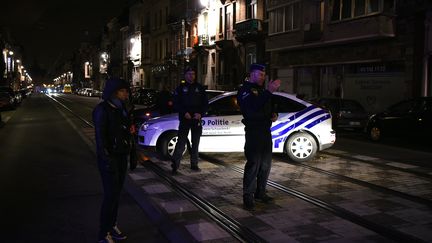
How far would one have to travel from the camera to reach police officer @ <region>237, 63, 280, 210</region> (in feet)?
20.8

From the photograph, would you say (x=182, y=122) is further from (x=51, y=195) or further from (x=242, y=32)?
(x=242, y=32)

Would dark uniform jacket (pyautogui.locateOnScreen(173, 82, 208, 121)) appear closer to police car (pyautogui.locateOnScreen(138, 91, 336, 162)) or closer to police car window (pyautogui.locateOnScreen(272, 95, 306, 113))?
police car (pyautogui.locateOnScreen(138, 91, 336, 162))

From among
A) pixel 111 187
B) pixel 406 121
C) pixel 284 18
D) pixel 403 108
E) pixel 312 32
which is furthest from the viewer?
pixel 284 18

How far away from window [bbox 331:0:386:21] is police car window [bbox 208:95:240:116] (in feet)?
45.9

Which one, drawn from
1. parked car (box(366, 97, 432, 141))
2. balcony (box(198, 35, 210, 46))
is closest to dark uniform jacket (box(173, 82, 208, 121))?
parked car (box(366, 97, 432, 141))

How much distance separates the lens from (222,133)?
10664 millimetres

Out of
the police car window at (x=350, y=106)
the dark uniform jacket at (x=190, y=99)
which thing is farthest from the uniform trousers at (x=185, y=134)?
the police car window at (x=350, y=106)

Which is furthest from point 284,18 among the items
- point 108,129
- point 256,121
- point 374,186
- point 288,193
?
point 108,129

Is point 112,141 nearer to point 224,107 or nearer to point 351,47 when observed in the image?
point 224,107

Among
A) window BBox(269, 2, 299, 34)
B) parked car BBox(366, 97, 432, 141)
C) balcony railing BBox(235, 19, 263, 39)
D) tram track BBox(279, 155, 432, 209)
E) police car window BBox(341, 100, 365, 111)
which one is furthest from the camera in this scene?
balcony railing BBox(235, 19, 263, 39)

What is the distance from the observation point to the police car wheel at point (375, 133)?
15853 millimetres

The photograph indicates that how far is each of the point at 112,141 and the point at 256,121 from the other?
2.12m

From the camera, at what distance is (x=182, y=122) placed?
9.01 m

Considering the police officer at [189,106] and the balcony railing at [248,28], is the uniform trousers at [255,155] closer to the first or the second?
the police officer at [189,106]
